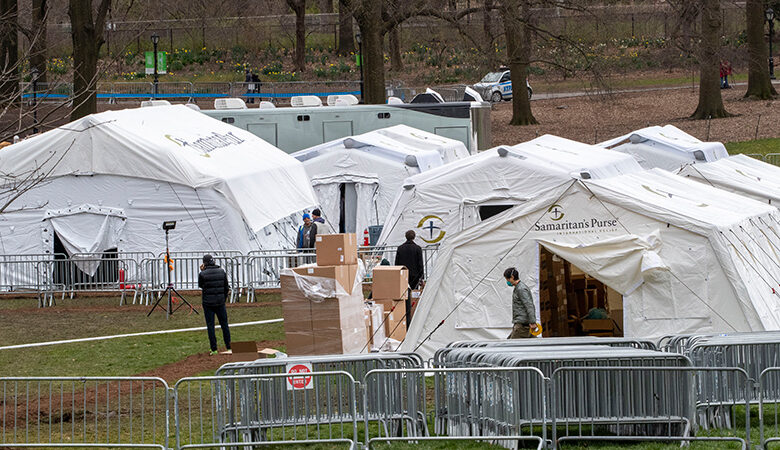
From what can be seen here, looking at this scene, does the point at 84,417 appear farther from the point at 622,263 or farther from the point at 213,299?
the point at 622,263

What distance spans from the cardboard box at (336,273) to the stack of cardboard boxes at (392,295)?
154 cm

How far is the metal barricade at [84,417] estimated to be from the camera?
10.9 meters

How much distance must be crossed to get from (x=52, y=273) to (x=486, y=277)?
11.5 m

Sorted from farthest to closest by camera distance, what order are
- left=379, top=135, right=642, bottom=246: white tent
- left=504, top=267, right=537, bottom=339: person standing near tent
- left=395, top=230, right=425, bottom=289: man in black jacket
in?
left=379, top=135, right=642, bottom=246: white tent → left=395, top=230, right=425, bottom=289: man in black jacket → left=504, top=267, right=537, bottom=339: person standing near tent

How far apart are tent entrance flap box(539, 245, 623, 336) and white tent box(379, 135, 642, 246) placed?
3.83 metres

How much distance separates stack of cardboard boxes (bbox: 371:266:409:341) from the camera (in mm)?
17375

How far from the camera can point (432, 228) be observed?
75.8 feet

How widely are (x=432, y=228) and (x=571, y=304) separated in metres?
5.34

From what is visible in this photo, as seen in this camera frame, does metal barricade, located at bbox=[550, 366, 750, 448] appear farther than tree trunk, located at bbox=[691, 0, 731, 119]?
No

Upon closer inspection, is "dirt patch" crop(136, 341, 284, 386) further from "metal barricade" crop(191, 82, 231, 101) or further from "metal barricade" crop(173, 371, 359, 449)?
"metal barricade" crop(191, 82, 231, 101)

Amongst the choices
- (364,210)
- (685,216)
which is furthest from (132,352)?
(364,210)

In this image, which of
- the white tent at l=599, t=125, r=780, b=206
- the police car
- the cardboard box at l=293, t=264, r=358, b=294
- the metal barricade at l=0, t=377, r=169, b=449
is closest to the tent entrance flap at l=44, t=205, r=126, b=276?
the metal barricade at l=0, t=377, r=169, b=449

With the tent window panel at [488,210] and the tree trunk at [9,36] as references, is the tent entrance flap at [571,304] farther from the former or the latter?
the tree trunk at [9,36]

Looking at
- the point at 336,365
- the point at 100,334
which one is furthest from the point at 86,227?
the point at 336,365
